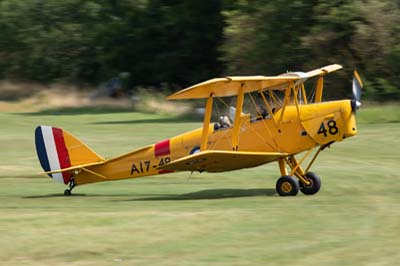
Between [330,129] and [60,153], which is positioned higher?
[330,129]

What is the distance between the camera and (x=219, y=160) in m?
16.5

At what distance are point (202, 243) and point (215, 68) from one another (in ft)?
150

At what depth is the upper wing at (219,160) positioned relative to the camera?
16.2 metres

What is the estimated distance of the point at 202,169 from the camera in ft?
55.6

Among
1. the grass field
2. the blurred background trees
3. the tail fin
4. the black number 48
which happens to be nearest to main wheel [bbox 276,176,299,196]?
the grass field

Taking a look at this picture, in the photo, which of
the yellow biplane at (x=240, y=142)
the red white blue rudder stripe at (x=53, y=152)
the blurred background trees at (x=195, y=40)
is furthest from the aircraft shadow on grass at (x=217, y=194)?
the blurred background trees at (x=195, y=40)

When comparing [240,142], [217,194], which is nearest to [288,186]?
[240,142]

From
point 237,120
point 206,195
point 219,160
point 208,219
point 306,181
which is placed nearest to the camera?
point 208,219

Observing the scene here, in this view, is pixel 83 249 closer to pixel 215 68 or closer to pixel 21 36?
pixel 215 68

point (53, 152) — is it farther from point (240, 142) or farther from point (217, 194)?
point (240, 142)

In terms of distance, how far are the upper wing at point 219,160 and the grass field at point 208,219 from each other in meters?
0.64

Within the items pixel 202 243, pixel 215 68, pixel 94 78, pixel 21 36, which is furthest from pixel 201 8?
pixel 202 243

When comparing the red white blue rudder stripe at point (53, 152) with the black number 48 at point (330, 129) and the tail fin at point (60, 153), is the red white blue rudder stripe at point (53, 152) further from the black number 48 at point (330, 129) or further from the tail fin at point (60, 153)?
the black number 48 at point (330, 129)

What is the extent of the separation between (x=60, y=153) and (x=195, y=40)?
1545 inches
